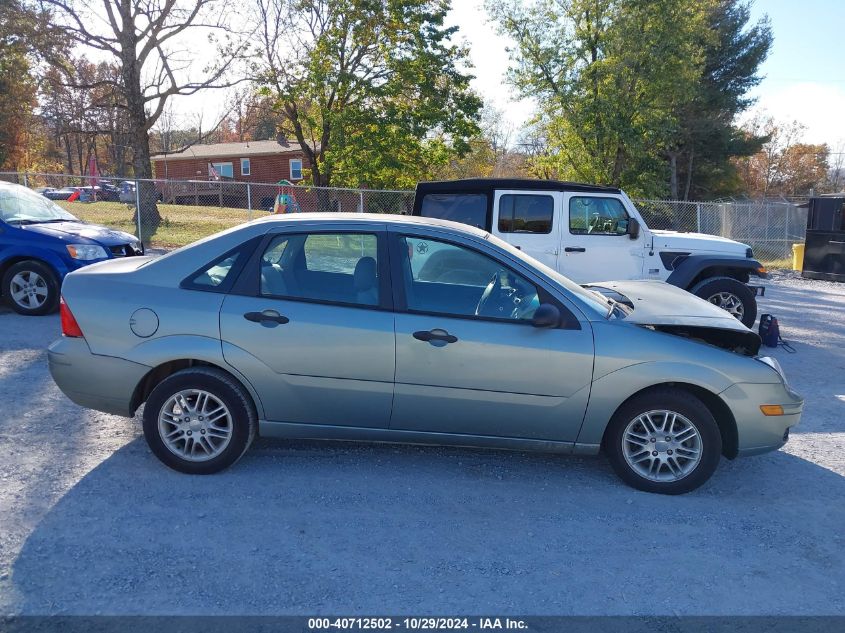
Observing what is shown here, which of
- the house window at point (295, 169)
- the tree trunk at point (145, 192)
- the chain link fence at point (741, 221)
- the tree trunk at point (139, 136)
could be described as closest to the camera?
the tree trunk at point (145, 192)

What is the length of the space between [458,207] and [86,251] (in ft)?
16.2

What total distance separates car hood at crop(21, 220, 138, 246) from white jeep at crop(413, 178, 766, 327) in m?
4.21

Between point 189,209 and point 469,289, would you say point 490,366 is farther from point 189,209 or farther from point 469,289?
point 189,209

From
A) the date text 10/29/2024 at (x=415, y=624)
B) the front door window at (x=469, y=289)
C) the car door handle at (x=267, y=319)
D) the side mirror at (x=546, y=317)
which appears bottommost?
the date text 10/29/2024 at (x=415, y=624)

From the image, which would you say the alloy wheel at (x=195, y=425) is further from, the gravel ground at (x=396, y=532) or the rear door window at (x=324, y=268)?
the rear door window at (x=324, y=268)

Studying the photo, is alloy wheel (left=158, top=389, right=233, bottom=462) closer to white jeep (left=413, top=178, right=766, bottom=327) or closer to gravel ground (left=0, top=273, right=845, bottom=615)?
gravel ground (left=0, top=273, right=845, bottom=615)

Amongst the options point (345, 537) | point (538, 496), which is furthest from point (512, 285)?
point (345, 537)

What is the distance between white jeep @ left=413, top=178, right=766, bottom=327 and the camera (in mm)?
8539

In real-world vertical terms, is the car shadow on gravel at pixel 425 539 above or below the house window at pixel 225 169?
below

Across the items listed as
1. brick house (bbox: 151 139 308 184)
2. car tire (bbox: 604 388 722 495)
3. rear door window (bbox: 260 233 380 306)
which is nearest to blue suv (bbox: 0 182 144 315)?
rear door window (bbox: 260 233 380 306)

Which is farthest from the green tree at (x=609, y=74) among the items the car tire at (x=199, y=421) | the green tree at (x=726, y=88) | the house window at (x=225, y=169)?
the house window at (x=225, y=169)

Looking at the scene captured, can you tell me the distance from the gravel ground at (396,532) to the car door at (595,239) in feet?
12.6

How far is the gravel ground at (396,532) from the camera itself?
123 inches

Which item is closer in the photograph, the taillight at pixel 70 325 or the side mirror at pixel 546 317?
the side mirror at pixel 546 317
